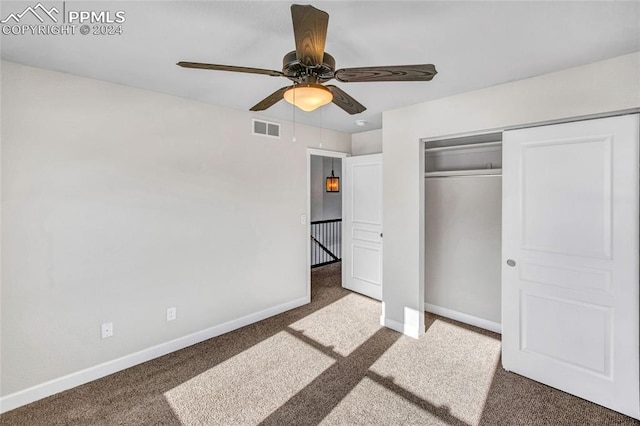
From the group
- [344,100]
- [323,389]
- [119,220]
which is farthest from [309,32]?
[323,389]

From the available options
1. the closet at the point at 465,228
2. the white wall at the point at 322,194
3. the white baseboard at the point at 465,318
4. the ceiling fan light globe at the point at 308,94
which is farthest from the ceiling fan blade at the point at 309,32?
the white wall at the point at 322,194

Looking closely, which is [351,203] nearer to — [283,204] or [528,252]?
[283,204]

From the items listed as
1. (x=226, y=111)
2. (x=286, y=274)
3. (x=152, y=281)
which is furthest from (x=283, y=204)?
(x=152, y=281)

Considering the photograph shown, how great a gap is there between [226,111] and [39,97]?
5.00 ft

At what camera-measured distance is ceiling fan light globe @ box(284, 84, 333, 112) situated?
4.82ft

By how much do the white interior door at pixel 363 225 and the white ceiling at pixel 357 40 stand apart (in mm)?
1837

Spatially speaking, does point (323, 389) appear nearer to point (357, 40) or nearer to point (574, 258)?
point (574, 258)

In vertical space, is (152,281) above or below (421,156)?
below

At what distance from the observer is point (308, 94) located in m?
1.48

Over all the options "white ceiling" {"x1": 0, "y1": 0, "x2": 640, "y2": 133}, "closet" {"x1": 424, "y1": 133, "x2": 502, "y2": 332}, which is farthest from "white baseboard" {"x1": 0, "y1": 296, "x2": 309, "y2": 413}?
"white ceiling" {"x1": 0, "y1": 0, "x2": 640, "y2": 133}

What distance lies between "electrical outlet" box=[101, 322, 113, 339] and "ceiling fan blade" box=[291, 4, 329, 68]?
8.81 feet

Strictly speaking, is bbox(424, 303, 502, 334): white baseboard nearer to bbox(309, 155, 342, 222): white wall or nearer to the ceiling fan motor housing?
the ceiling fan motor housing

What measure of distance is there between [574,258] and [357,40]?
2.28 metres

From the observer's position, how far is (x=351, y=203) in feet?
15.0
